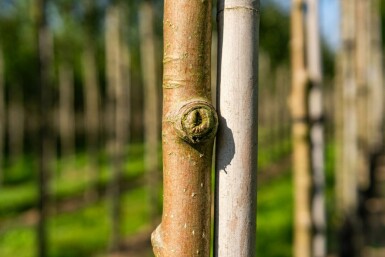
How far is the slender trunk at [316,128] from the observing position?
9.26ft

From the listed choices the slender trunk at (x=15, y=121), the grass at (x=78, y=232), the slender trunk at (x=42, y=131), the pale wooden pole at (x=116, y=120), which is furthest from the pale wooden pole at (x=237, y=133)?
the slender trunk at (x=15, y=121)

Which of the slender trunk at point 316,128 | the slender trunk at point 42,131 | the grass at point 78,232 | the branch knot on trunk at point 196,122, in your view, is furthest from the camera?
the grass at point 78,232

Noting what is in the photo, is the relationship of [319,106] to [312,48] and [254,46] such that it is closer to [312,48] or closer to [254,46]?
[312,48]

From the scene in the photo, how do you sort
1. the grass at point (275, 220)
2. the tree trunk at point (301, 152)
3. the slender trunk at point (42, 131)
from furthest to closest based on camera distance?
the grass at point (275, 220)
the slender trunk at point (42, 131)
the tree trunk at point (301, 152)

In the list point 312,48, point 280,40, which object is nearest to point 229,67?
point 312,48

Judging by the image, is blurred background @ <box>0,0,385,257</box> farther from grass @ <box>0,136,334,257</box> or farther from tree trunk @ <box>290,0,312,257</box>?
tree trunk @ <box>290,0,312,257</box>

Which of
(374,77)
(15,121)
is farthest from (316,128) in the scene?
(15,121)

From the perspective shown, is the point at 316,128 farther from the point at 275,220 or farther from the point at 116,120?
the point at 116,120

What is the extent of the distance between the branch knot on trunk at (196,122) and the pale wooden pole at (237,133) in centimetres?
4

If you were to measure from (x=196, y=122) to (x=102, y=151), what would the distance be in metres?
25.6

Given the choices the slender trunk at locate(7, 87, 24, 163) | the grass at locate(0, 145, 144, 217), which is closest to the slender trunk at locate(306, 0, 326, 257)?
the grass at locate(0, 145, 144, 217)

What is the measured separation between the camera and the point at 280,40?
21.4 meters

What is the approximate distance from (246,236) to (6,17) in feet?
51.4

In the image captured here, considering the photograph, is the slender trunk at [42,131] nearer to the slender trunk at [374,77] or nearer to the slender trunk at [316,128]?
the slender trunk at [316,128]
